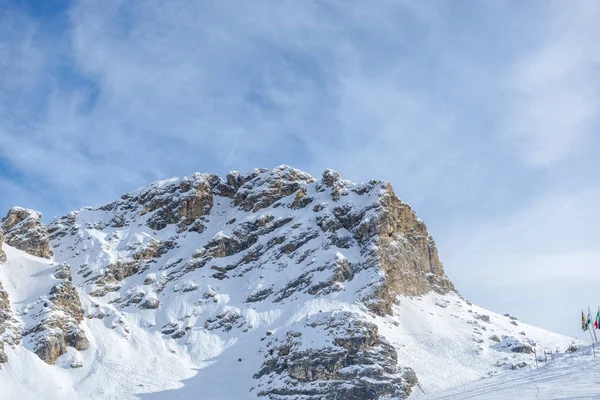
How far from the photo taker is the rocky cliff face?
295 feet

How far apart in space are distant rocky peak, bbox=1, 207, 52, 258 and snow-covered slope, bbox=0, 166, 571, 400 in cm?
34

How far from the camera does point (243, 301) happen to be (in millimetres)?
116562

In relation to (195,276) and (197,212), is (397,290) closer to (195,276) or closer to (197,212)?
(195,276)

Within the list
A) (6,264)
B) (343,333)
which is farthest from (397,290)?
(6,264)

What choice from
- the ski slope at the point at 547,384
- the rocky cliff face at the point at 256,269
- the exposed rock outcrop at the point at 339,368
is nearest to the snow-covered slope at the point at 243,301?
the exposed rock outcrop at the point at 339,368

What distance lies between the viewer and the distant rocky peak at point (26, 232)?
13175 centimetres

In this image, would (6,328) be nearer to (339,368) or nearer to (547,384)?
(339,368)

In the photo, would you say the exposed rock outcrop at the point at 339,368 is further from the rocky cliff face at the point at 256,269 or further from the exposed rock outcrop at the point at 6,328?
the exposed rock outcrop at the point at 6,328

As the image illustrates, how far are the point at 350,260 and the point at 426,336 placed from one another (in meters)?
21.7

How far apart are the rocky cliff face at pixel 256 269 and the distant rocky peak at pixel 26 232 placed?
10.7 inches

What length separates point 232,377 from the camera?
9512cm

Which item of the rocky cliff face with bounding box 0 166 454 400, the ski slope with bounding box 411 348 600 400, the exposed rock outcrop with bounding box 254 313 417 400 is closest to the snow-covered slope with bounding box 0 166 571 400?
the exposed rock outcrop with bounding box 254 313 417 400

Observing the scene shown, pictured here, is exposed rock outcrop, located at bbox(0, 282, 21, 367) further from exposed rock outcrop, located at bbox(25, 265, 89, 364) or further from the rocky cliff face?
exposed rock outcrop, located at bbox(25, 265, 89, 364)

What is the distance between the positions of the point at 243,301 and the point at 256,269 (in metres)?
10.2
